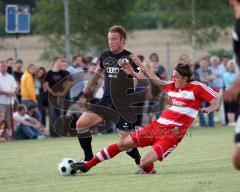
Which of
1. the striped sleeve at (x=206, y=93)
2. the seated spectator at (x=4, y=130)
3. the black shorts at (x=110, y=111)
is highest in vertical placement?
the striped sleeve at (x=206, y=93)

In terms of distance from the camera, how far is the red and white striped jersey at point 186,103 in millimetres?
11398

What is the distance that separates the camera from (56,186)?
1020cm

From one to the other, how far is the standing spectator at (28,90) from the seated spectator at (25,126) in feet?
1.86

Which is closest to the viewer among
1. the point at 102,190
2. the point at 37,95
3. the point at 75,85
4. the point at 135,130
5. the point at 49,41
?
the point at 102,190

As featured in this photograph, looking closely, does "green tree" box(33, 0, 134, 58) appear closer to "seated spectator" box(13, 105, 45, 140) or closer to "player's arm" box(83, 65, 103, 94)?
"seated spectator" box(13, 105, 45, 140)

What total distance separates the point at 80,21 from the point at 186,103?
51.5ft

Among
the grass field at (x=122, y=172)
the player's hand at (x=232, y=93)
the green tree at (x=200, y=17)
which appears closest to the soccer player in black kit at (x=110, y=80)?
the grass field at (x=122, y=172)

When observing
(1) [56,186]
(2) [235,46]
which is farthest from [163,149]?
(2) [235,46]

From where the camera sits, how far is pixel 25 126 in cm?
2062

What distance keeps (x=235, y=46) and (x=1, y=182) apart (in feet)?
13.1

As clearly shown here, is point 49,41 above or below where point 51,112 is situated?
above

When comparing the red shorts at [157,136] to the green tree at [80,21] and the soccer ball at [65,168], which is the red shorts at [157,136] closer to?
the soccer ball at [65,168]

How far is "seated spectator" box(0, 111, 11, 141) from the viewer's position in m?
20.0

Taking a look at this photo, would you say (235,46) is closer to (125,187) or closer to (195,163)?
(125,187)
